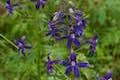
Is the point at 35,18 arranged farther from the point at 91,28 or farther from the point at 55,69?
the point at 91,28

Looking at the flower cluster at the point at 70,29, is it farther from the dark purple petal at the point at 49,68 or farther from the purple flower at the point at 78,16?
the dark purple petal at the point at 49,68

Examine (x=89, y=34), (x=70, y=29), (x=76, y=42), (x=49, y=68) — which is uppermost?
(x=70, y=29)

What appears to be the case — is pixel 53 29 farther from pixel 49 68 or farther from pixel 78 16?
pixel 49 68

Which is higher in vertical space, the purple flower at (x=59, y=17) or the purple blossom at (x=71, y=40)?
the purple flower at (x=59, y=17)

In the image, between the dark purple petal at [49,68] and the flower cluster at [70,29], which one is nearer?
the flower cluster at [70,29]

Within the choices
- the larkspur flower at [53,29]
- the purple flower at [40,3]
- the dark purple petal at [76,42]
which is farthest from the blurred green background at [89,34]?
the dark purple petal at [76,42]

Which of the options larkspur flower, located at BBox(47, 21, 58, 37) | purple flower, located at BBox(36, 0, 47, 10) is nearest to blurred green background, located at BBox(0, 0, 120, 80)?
purple flower, located at BBox(36, 0, 47, 10)

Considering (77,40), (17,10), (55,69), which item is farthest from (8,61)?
(77,40)

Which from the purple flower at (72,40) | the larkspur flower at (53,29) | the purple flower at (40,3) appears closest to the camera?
the purple flower at (72,40)

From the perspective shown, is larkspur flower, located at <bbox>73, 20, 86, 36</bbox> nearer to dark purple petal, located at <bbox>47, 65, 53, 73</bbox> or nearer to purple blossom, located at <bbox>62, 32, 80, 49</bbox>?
purple blossom, located at <bbox>62, 32, 80, 49</bbox>

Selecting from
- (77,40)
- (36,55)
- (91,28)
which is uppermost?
(77,40)

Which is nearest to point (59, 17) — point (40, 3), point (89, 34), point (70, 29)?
point (70, 29)
